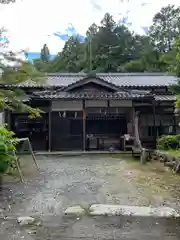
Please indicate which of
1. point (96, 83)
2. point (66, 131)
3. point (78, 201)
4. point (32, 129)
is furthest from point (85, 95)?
point (78, 201)

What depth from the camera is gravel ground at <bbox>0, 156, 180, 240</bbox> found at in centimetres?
431

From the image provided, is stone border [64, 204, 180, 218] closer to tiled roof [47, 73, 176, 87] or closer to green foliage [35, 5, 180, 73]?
tiled roof [47, 73, 176, 87]

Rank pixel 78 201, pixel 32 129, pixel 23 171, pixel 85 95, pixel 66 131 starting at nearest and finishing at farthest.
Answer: pixel 78 201 < pixel 23 171 < pixel 85 95 < pixel 66 131 < pixel 32 129

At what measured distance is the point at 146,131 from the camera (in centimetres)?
1666

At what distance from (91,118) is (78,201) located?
10.2 m

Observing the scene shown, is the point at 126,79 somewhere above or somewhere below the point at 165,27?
below

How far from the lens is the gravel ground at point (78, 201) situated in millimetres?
4312

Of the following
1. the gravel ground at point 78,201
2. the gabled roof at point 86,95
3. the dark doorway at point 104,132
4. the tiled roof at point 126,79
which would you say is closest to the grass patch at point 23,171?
the gravel ground at point 78,201

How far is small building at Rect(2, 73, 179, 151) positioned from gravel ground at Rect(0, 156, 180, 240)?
5.00 m

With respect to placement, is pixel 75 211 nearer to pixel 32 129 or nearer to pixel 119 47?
pixel 32 129

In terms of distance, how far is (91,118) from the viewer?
52.9ft

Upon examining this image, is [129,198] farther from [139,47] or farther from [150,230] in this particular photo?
[139,47]

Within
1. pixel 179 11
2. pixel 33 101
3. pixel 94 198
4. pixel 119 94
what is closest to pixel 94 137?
pixel 119 94

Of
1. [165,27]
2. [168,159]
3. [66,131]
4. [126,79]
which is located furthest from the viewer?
[165,27]
